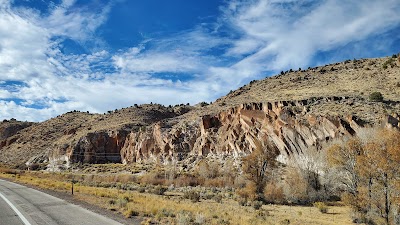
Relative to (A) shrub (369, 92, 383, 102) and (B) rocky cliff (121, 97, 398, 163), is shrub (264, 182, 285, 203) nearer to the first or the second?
(B) rocky cliff (121, 97, 398, 163)

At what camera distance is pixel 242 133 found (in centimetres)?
5931

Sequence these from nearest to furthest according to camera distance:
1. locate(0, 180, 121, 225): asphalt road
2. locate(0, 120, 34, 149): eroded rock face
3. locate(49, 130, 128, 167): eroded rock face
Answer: locate(0, 180, 121, 225): asphalt road → locate(49, 130, 128, 167): eroded rock face → locate(0, 120, 34, 149): eroded rock face

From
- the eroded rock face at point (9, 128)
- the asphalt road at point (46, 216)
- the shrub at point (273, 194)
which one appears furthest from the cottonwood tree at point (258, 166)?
the eroded rock face at point (9, 128)

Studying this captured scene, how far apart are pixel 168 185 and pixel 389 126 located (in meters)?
33.1

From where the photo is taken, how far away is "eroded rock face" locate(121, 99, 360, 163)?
4756cm

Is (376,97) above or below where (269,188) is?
above

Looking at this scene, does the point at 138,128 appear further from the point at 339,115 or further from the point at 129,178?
the point at 339,115

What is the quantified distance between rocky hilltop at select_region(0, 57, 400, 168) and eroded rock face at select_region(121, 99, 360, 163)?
0.50 feet

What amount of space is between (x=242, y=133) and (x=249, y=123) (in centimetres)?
224

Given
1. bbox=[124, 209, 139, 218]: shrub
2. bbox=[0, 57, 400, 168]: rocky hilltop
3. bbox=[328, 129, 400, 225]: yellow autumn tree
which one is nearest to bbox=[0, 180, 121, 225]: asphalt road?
bbox=[124, 209, 139, 218]: shrub

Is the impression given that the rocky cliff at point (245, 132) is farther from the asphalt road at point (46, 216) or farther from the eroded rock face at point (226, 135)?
the asphalt road at point (46, 216)

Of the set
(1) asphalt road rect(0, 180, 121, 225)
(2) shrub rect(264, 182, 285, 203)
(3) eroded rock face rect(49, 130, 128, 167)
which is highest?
(3) eroded rock face rect(49, 130, 128, 167)

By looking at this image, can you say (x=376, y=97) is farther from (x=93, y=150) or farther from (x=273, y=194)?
(x=93, y=150)

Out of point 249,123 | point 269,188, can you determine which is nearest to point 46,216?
point 269,188
